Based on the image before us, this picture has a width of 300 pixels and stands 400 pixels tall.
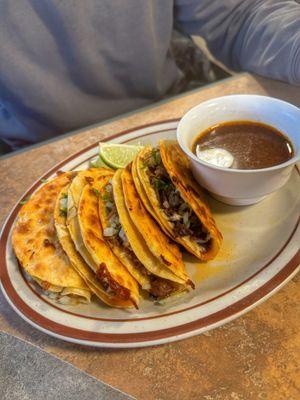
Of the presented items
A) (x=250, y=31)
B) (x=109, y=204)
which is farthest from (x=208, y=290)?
(x=250, y=31)

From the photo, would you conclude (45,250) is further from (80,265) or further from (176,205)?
(176,205)

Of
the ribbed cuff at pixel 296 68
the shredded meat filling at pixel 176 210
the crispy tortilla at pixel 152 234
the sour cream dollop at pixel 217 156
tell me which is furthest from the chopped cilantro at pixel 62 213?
the ribbed cuff at pixel 296 68

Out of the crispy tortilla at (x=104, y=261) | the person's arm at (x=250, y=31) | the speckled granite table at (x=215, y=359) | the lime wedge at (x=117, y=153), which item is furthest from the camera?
the person's arm at (x=250, y=31)

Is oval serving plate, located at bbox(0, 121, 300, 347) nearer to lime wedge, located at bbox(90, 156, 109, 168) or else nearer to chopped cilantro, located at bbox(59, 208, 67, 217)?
chopped cilantro, located at bbox(59, 208, 67, 217)

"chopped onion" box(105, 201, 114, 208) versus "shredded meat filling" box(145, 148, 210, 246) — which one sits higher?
"chopped onion" box(105, 201, 114, 208)

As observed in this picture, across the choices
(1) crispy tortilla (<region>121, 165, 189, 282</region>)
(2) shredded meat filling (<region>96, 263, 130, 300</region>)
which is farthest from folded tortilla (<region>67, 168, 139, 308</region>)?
(1) crispy tortilla (<region>121, 165, 189, 282</region>)

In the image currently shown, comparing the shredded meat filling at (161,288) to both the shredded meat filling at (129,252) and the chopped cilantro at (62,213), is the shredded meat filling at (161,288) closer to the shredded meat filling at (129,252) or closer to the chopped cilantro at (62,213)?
the shredded meat filling at (129,252)
